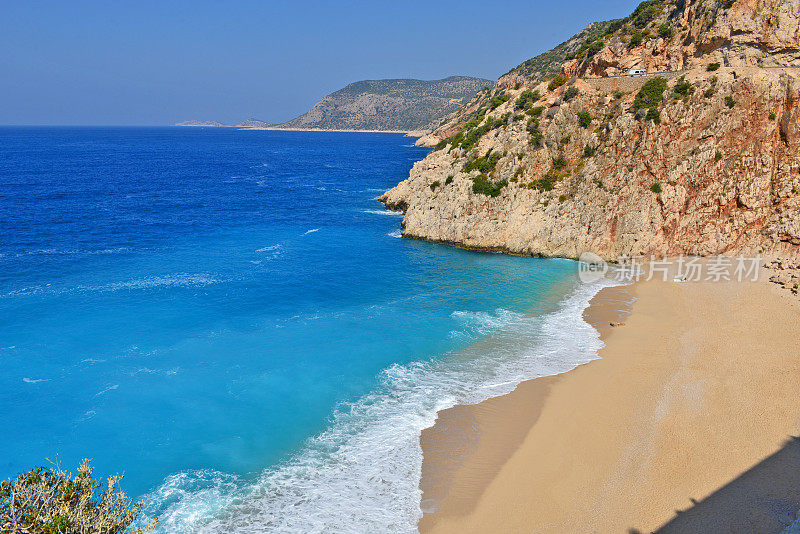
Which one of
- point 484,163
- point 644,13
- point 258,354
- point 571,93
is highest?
point 644,13

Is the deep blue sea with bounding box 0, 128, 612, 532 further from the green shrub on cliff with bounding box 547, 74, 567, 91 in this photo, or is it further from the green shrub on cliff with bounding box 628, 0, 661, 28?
the green shrub on cliff with bounding box 628, 0, 661, 28

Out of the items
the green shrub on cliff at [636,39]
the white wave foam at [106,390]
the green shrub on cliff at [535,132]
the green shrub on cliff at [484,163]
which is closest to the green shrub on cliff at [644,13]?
the green shrub on cliff at [636,39]

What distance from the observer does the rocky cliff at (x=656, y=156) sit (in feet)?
115

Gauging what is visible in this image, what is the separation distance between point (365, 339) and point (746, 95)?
34.2 m

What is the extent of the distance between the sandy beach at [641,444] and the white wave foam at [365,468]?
0.81 metres

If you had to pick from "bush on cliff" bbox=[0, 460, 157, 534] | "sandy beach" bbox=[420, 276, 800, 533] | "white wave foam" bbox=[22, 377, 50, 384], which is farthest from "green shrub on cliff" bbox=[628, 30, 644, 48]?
"white wave foam" bbox=[22, 377, 50, 384]

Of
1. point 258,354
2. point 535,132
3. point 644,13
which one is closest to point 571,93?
point 535,132

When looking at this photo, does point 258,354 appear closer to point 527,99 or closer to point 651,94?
point 651,94

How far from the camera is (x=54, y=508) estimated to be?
9531 millimetres

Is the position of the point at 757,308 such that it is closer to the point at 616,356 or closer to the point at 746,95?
the point at 616,356

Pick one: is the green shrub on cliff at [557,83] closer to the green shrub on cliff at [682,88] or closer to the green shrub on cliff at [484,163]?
the green shrub on cliff at [484,163]

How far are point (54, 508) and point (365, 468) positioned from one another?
901cm

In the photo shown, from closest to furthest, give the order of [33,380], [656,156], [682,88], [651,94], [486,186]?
[33,380]
[682,88]
[656,156]
[651,94]
[486,186]

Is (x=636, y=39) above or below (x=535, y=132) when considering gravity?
above
